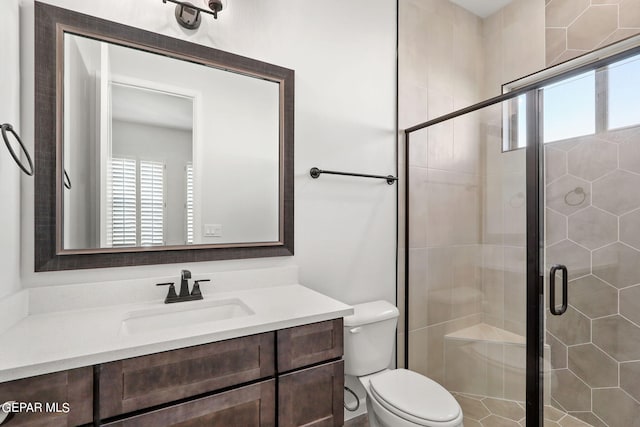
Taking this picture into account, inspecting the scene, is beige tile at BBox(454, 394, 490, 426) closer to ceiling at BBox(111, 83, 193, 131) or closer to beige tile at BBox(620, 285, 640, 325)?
beige tile at BBox(620, 285, 640, 325)

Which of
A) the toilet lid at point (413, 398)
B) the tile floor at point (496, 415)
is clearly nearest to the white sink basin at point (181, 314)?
the toilet lid at point (413, 398)

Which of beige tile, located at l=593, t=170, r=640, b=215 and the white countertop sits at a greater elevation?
beige tile, located at l=593, t=170, r=640, b=215

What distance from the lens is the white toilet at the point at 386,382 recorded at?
130 centimetres

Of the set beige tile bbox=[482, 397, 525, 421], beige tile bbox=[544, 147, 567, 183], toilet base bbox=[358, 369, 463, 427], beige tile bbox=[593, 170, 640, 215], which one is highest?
beige tile bbox=[544, 147, 567, 183]

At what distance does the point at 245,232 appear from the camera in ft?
5.08

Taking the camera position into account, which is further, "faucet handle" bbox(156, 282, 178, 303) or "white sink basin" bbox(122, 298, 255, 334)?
"faucet handle" bbox(156, 282, 178, 303)

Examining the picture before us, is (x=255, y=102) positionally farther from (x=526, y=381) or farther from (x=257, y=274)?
(x=526, y=381)

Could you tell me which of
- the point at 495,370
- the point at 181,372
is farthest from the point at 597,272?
the point at 181,372

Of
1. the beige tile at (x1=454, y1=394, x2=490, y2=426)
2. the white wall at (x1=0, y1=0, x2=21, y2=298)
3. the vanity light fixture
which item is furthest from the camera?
the beige tile at (x1=454, y1=394, x2=490, y2=426)

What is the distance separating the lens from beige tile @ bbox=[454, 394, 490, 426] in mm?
1819

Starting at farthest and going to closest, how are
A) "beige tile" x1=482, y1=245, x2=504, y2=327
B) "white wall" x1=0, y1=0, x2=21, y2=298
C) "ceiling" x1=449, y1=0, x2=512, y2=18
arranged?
"ceiling" x1=449, y1=0, x2=512, y2=18 → "beige tile" x1=482, y1=245, x2=504, y2=327 → "white wall" x1=0, y1=0, x2=21, y2=298

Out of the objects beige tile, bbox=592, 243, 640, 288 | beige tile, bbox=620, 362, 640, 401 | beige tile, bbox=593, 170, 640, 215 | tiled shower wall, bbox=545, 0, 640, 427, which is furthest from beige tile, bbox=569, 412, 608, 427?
beige tile, bbox=593, 170, 640, 215

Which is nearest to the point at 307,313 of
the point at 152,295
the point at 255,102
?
the point at 152,295

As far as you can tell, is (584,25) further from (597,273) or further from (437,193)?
(597,273)
